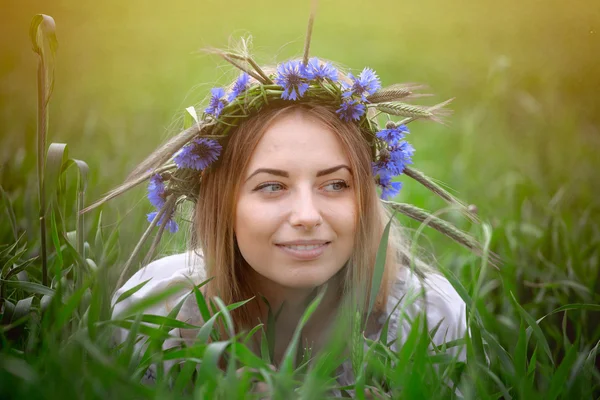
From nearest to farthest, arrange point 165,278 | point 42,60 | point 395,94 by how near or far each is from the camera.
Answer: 1. point 42,60
2. point 395,94
3. point 165,278

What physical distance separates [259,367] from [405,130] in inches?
38.0

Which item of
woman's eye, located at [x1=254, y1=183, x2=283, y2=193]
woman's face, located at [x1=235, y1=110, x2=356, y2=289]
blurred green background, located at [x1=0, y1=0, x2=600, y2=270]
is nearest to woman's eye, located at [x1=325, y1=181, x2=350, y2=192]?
woman's face, located at [x1=235, y1=110, x2=356, y2=289]

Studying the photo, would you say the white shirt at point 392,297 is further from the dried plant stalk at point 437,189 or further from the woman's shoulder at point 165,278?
the dried plant stalk at point 437,189

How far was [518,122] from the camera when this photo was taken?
3699mm

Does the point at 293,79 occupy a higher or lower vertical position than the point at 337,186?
higher

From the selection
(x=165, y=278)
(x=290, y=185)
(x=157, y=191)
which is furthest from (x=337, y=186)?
(x=165, y=278)

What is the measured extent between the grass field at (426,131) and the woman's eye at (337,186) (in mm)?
397

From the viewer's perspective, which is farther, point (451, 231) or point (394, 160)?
point (394, 160)

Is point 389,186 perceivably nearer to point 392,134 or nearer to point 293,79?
point 392,134

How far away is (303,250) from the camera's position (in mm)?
1701

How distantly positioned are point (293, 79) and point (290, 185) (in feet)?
0.89

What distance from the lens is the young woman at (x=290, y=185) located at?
1.70 meters

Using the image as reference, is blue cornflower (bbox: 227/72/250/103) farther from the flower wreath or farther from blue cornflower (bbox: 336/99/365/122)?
blue cornflower (bbox: 336/99/365/122)

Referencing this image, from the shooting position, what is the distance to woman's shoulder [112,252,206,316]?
6.63 feet
